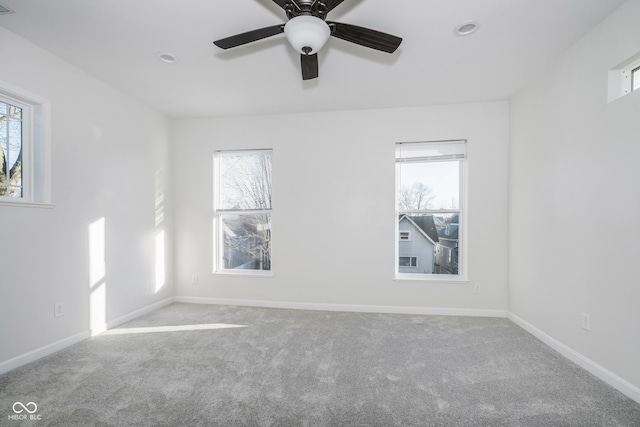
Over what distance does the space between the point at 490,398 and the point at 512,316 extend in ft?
6.10

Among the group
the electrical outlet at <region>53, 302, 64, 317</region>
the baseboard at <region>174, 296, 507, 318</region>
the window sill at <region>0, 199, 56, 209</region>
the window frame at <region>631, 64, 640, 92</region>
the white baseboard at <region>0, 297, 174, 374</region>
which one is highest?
the window frame at <region>631, 64, 640, 92</region>

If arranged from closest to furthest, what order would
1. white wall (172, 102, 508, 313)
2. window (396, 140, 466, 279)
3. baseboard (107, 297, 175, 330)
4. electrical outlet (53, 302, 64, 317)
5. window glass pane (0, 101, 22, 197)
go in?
1. window glass pane (0, 101, 22, 197)
2. electrical outlet (53, 302, 64, 317)
3. baseboard (107, 297, 175, 330)
4. white wall (172, 102, 508, 313)
5. window (396, 140, 466, 279)

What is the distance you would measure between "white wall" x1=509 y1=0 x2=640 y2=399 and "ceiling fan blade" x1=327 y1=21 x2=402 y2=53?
1.60 m

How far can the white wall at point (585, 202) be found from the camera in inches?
77.9

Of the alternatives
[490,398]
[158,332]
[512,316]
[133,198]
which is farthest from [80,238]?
[512,316]

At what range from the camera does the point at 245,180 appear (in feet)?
13.8

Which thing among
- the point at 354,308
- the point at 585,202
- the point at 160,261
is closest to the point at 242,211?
the point at 160,261

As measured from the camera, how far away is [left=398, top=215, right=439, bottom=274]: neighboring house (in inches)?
152

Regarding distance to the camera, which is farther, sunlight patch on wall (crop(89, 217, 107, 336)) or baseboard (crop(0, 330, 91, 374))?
sunlight patch on wall (crop(89, 217, 107, 336))

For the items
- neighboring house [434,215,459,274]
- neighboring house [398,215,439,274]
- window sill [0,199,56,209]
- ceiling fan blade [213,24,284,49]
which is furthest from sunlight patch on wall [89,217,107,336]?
neighboring house [434,215,459,274]

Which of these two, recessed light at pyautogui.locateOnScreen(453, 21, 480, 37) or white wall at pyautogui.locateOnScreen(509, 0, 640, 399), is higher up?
recessed light at pyautogui.locateOnScreen(453, 21, 480, 37)

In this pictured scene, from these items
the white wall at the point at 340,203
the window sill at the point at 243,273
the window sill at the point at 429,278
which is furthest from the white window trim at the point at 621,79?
the window sill at the point at 243,273

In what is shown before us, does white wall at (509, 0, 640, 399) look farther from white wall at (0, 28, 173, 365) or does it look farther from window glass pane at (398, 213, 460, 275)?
white wall at (0, 28, 173, 365)

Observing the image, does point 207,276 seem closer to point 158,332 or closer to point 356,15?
point 158,332
